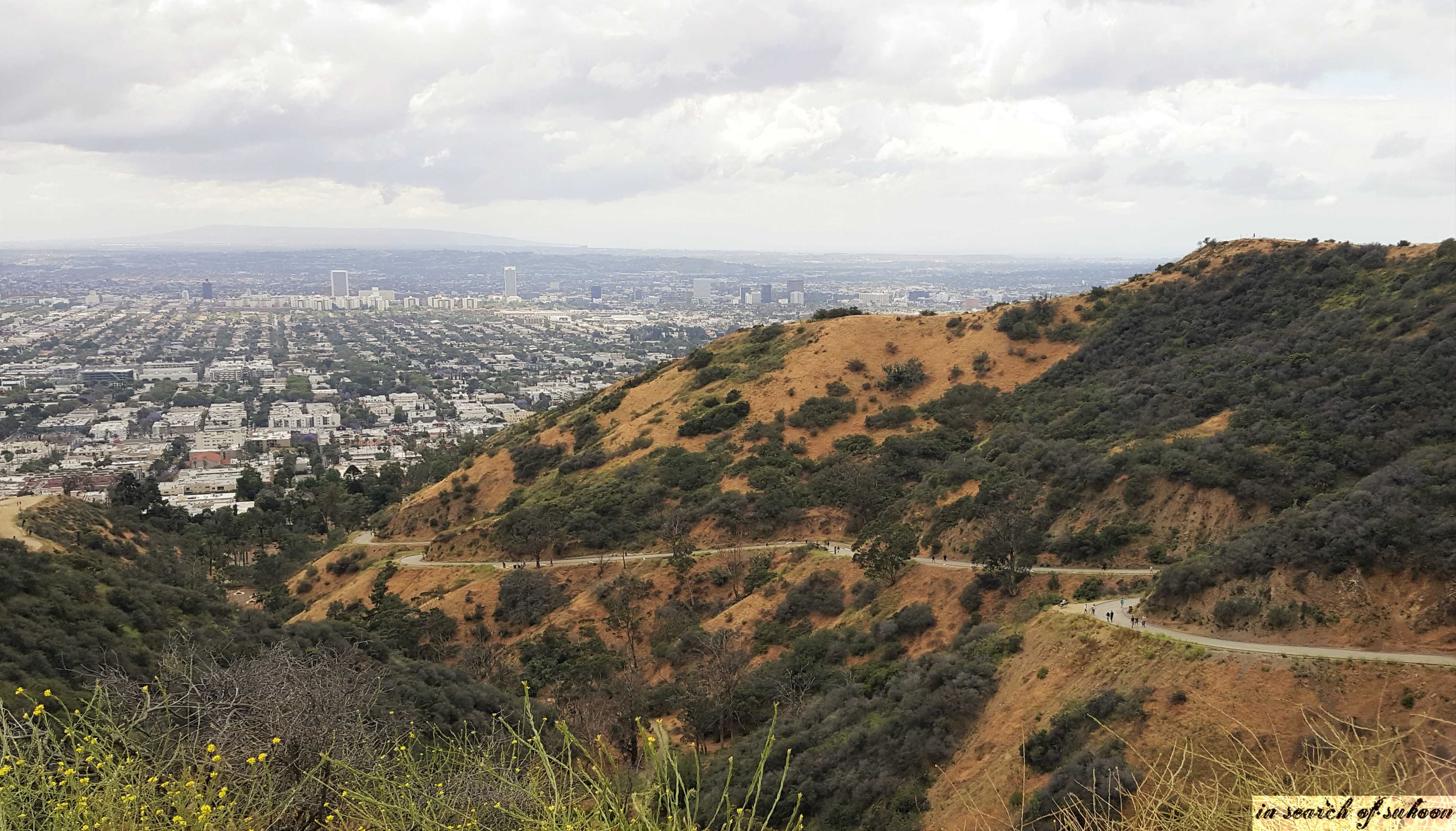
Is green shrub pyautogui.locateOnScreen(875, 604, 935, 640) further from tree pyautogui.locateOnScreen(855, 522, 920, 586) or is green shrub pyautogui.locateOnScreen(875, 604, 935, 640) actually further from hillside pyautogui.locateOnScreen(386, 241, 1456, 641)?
hillside pyautogui.locateOnScreen(386, 241, 1456, 641)

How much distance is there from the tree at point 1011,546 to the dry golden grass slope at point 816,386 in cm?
1427

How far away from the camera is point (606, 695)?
2270 centimetres

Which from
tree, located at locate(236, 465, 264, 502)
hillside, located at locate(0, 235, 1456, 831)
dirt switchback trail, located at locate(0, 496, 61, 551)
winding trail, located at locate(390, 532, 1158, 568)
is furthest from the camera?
tree, located at locate(236, 465, 264, 502)

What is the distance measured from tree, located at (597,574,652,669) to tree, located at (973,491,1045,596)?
10.7 metres

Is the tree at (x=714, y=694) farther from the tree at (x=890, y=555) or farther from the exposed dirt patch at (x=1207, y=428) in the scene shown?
the exposed dirt patch at (x=1207, y=428)

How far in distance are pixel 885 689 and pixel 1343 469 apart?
13631 millimetres

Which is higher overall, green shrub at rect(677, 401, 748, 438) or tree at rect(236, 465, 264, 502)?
green shrub at rect(677, 401, 748, 438)

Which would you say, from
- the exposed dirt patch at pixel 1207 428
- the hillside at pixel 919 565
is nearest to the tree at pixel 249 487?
the hillside at pixel 919 565

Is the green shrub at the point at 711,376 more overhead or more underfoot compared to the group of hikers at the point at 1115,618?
more overhead

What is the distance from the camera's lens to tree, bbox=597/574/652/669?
28.9 meters

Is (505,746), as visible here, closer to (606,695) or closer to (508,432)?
(606,695)

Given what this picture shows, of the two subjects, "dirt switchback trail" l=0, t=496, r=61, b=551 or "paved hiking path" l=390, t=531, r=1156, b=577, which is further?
"dirt switchback trail" l=0, t=496, r=61, b=551

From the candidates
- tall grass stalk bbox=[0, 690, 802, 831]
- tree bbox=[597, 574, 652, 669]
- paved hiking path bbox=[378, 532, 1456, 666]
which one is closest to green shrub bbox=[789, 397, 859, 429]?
paved hiking path bbox=[378, 532, 1456, 666]

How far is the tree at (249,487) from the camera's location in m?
60.4
